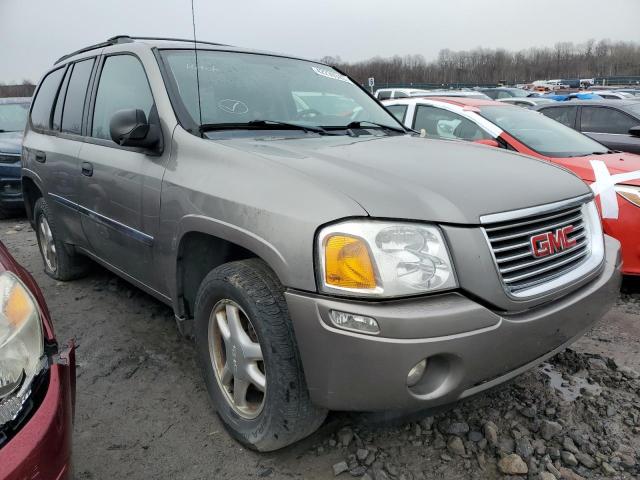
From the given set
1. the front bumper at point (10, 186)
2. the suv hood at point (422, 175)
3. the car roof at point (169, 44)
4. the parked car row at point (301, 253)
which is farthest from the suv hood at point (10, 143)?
the suv hood at point (422, 175)

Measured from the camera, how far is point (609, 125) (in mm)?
6359

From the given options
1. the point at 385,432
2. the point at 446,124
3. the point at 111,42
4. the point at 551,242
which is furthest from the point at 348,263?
the point at 446,124

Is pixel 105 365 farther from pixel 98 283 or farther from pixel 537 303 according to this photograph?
pixel 537 303

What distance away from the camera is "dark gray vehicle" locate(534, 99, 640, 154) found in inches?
236

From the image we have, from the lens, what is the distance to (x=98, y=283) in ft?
13.9

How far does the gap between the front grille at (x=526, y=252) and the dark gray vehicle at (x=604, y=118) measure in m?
4.64

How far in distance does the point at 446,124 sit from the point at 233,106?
3.21 meters

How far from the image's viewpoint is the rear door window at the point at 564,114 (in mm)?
6625

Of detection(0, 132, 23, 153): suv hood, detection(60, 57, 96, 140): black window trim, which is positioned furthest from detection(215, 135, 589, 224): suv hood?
detection(0, 132, 23, 153): suv hood

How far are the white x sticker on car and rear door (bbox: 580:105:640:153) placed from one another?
232 centimetres

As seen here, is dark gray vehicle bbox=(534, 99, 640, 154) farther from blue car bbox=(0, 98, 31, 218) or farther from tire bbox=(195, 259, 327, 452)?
blue car bbox=(0, 98, 31, 218)

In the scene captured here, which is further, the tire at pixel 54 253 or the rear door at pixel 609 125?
the rear door at pixel 609 125

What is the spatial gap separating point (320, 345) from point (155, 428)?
113cm

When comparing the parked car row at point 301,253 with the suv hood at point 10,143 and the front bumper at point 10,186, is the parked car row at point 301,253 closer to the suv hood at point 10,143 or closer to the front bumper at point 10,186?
the front bumper at point 10,186
